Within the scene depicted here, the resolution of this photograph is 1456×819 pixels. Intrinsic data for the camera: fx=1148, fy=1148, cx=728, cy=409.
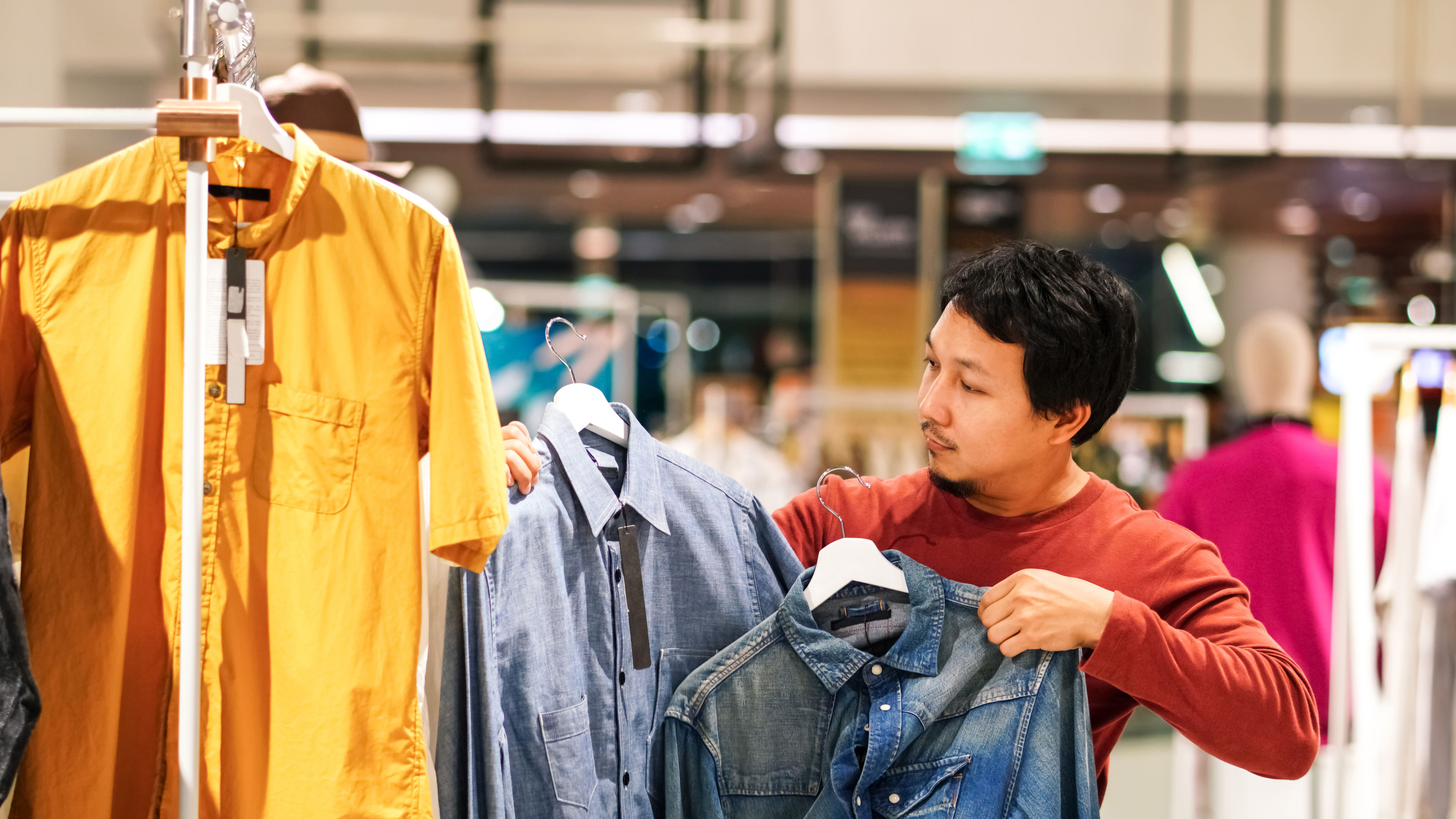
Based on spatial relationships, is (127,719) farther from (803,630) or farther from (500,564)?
(803,630)

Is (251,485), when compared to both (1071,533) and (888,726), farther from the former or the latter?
(1071,533)

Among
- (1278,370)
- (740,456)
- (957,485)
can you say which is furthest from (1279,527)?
(740,456)

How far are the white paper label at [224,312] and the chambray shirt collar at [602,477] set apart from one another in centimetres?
41

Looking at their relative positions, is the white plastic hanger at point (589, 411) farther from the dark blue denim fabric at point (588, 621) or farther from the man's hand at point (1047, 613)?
the man's hand at point (1047, 613)

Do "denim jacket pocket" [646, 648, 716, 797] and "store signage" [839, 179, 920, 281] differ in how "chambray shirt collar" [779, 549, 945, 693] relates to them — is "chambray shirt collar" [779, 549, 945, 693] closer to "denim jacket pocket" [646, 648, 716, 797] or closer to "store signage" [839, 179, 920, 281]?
"denim jacket pocket" [646, 648, 716, 797]

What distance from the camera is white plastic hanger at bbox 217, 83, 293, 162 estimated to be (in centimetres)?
141

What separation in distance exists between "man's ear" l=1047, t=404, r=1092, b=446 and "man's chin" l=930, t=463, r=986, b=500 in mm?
131

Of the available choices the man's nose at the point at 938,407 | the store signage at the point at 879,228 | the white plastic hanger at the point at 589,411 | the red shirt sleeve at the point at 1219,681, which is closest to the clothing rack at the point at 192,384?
the white plastic hanger at the point at 589,411

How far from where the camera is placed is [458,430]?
146 centimetres

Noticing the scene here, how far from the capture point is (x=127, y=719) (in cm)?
145

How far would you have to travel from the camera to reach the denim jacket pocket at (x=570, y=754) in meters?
1.58

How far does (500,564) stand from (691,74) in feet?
18.5

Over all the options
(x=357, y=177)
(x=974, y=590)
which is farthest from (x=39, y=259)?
(x=974, y=590)

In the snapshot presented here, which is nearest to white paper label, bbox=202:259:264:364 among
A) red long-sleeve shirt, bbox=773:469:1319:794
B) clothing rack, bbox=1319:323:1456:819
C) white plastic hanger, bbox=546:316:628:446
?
white plastic hanger, bbox=546:316:628:446
